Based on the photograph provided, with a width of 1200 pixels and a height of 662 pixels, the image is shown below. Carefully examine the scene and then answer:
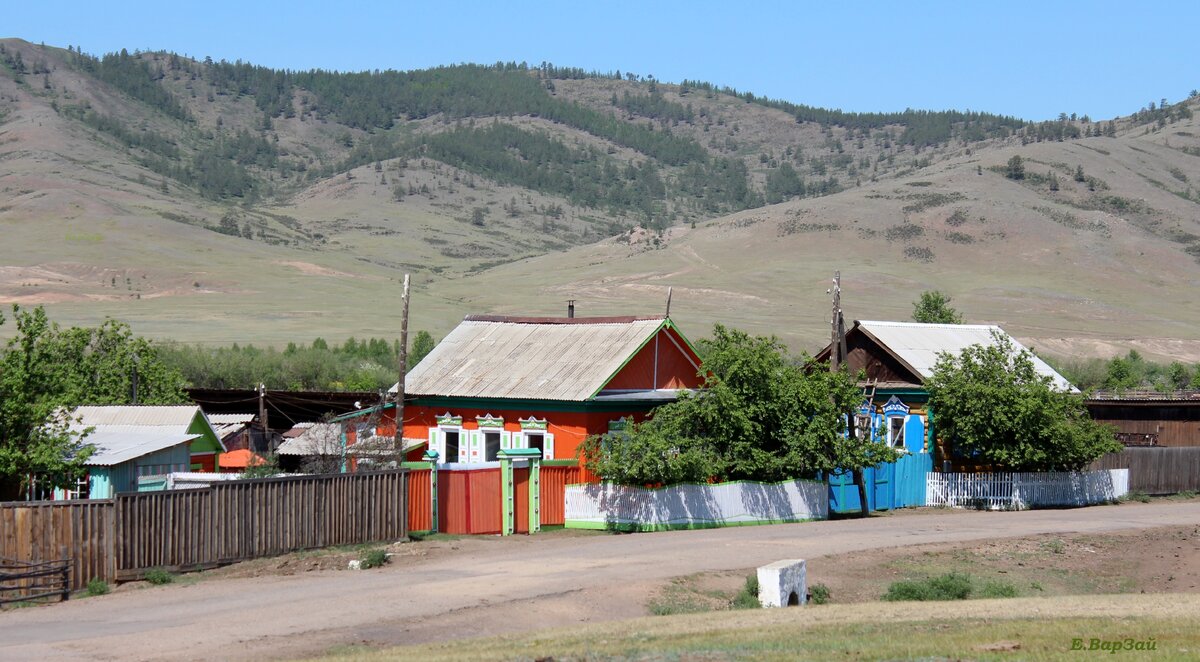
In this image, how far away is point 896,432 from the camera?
4119 centimetres

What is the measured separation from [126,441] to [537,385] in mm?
10327

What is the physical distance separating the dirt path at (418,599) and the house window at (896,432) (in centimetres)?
1075

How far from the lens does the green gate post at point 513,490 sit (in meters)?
29.3

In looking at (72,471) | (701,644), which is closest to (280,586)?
(72,471)

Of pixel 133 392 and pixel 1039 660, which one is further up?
pixel 133 392

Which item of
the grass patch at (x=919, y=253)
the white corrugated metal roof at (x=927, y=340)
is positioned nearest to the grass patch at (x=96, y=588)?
the white corrugated metal roof at (x=927, y=340)

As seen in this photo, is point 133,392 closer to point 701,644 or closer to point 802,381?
point 802,381

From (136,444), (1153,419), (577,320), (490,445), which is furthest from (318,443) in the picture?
(1153,419)

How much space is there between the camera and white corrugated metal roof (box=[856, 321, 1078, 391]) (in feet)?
138

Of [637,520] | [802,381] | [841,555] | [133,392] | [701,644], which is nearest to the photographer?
[701,644]

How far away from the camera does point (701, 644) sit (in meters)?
15.4

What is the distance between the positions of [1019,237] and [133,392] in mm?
124409

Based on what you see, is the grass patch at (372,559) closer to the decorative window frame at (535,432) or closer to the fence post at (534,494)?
the fence post at (534,494)

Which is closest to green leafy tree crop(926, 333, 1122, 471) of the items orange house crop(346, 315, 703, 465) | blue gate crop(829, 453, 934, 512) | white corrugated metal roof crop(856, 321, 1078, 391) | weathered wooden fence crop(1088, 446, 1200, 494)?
white corrugated metal roof crop(856, 321, 1078, 391)
